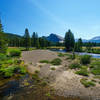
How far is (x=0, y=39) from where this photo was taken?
53.9 feet

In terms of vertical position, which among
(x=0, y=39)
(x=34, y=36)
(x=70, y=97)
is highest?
(x=34, y=36)

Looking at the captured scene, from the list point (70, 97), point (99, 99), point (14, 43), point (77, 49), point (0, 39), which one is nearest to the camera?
point (99, 99)

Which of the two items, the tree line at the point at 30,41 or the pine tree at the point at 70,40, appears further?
the pine tree at the point at 70,40

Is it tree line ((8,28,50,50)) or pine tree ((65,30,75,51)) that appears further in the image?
pine tree ((65,30,75,51))

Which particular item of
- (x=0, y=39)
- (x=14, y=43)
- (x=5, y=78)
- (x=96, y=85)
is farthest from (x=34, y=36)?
(x=96, y=85)

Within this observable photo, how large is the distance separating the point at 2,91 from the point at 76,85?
7.12 metres

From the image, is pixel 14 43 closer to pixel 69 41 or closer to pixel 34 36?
pixel 34 36

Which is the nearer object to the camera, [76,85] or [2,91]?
[2,91]

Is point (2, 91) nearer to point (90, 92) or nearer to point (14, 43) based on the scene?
point (90, 92)

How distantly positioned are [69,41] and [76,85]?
125ft

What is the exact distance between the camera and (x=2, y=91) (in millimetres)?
6438

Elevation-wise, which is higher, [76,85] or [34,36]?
[34,36]

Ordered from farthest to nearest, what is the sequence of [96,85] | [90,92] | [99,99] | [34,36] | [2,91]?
[34,36], [96,85], [2,91], [90,92], [99,99]

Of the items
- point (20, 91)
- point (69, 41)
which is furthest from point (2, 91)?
point (69, 41)
